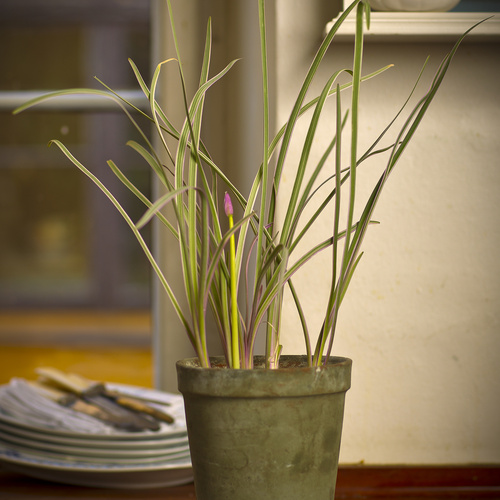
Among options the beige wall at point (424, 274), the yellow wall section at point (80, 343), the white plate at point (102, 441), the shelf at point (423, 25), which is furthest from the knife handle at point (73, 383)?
the yellow wall section at point (80, 343)

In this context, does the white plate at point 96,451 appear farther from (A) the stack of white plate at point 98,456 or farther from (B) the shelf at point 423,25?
(B) the shelf at point 423,25

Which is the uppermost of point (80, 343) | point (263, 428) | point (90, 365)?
point (263, 428)

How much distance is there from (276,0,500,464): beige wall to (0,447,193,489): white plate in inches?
7.4

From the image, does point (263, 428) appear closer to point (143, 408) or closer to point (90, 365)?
point (143, 408)

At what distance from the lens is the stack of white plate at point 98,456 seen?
0.63 meters

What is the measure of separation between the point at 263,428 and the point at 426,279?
0.34 metres

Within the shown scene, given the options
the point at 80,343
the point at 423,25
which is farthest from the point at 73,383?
the point at 80,343

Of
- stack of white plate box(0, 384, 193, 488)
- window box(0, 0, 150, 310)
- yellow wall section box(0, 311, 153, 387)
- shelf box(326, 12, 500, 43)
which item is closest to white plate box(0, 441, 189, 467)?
stack of white plate box(0, 384, 193, 488)

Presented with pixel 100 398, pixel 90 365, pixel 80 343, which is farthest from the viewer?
pixel 80 343

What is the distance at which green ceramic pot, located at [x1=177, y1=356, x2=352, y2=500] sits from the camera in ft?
1.34

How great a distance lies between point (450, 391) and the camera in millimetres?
673

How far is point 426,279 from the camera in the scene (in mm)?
674

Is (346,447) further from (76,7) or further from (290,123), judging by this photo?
(76,7)

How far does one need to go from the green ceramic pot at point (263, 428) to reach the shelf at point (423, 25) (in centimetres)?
38
